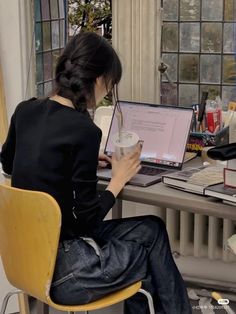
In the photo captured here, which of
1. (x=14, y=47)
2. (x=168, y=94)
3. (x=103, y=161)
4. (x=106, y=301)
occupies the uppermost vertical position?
(x=14, y=47)

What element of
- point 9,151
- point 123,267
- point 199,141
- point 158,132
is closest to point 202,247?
point 199,141

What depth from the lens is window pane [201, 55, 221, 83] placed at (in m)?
2.61

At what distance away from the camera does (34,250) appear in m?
1.76

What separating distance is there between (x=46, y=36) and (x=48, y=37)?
0.04 ft

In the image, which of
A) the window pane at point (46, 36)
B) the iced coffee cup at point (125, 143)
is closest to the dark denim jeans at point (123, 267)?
the iced coffee cup at point (125, 143)

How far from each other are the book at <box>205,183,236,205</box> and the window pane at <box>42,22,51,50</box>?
1237 millimetres

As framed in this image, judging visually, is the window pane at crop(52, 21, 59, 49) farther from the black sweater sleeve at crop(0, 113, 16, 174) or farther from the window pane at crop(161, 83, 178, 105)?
the black sweater sleeve at crop(0, 113, 16, 174)

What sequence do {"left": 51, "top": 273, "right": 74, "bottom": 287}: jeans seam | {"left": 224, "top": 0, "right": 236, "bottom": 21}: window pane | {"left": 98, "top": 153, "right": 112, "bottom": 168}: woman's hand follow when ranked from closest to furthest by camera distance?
{"left": 51, "top": 273, "right": 74, "bottom": 287}: jeans seam, {"left": 98, "top": 153, "right": 112, "bottom": 168}: woman's hand, {"left": 224, "top": 0, "right": 236, "bottom": 21}: window pane

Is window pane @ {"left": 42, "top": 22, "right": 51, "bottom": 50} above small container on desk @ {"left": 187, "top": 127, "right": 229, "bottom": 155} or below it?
above

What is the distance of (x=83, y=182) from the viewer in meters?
1.76

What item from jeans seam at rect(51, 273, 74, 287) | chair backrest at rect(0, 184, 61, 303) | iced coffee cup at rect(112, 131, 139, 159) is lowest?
jeans seam at rect(51, 273, 74, 287)

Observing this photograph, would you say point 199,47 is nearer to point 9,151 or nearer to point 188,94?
point 188,94

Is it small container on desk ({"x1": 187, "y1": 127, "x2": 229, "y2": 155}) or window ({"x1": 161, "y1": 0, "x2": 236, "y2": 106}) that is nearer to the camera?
small container on desk ({"x1": 187, "y1": 127, "x2": 229, "y2": 155})

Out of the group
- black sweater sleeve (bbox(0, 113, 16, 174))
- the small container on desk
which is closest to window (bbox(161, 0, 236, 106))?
the small container on desk
